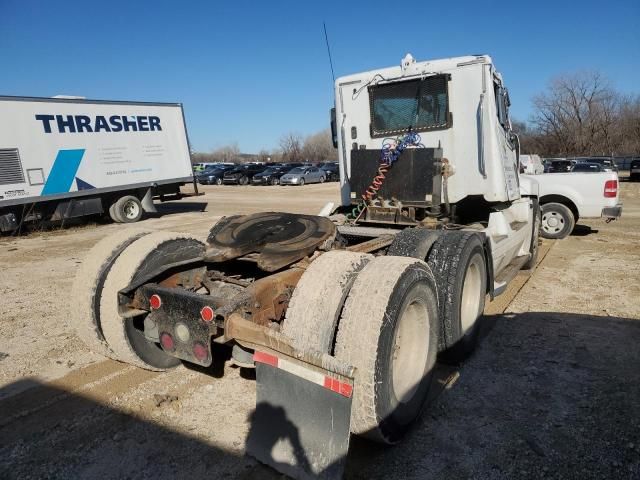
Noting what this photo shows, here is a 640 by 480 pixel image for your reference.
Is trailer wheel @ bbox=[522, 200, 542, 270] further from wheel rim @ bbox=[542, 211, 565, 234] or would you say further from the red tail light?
the red tail light

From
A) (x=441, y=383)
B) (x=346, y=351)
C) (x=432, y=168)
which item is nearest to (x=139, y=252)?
(x=346, y=351)

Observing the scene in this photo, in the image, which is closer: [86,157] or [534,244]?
[534,244]

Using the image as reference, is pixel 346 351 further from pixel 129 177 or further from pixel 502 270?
pixel 129 177

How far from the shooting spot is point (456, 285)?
369cm

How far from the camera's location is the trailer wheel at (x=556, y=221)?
9.49 meters

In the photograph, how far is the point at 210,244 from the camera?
351 centimetres

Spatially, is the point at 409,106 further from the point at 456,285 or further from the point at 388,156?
the point at 456,285

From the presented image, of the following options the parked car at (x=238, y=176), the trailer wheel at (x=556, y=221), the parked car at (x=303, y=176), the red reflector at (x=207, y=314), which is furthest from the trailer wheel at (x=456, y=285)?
the parked car at (x=238, y=176)

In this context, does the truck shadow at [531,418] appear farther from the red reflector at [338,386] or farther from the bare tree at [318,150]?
the bare tree at [318,150]

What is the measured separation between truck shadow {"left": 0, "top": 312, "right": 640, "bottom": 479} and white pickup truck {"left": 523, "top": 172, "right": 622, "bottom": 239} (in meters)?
6.16

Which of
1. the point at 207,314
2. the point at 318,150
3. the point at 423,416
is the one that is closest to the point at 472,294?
the point at 423,416

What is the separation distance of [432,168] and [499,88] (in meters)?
1.45

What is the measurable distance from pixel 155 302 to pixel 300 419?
126cm

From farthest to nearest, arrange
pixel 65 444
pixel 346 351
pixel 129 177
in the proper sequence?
pixel 129 177
pixel 65 444
pixel 346 351
